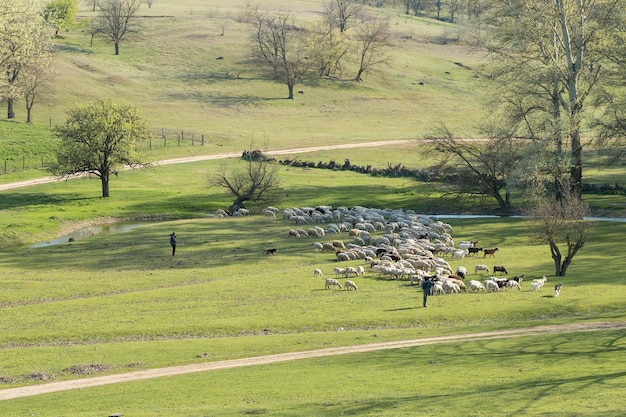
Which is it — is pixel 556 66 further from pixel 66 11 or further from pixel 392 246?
pixel 66 11

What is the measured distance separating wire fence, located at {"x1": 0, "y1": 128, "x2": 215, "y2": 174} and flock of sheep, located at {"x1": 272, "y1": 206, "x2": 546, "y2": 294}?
28.2 m

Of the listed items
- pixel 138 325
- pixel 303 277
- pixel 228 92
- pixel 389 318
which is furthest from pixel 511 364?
pixel 228 92

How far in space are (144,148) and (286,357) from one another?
7842cm

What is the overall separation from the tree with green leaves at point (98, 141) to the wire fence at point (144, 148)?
4.95 m

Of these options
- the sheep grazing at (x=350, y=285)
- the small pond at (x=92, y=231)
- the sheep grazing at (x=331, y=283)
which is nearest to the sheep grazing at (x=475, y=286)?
the sheep grazing at (x=350, y=285)

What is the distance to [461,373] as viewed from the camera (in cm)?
3316

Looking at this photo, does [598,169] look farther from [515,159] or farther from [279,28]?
[279,28]

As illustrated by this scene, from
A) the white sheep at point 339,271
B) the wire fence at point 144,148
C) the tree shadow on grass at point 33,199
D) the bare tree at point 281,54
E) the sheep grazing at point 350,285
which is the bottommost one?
the sheep grazing at point 350,285

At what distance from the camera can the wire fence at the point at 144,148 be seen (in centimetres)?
10088

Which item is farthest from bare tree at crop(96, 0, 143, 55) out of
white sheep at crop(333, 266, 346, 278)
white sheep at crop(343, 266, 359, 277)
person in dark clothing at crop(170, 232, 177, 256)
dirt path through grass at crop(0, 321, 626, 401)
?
dirt path through grass at crop(0, 321, 626, 401)

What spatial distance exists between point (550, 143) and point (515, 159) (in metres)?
4.97

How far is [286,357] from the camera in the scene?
3728 centimetres

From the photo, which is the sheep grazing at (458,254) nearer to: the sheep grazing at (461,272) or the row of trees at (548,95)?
the sheep grazing at (461,272)

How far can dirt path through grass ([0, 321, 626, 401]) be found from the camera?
33.8 meters
